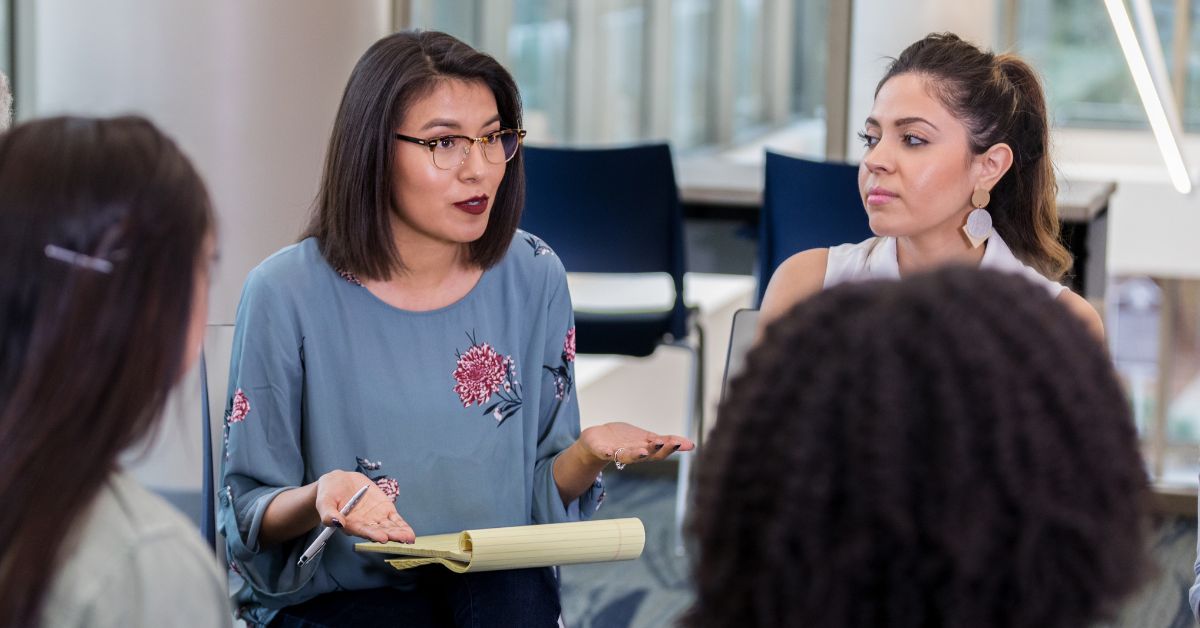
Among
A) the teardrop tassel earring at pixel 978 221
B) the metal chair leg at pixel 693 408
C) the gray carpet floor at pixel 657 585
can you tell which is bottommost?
the gray carpet floor at pixel 657 585

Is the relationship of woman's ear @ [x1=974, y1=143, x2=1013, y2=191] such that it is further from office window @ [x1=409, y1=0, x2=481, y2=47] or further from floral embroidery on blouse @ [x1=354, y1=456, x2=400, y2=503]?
office window @ [x1=409, y1=0, x2=481, y2=47]

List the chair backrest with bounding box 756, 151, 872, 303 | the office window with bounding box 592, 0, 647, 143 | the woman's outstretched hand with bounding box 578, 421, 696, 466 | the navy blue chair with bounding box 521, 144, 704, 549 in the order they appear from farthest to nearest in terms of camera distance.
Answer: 1. the office window with bounding box 592, 0, 647, 143
2. the navy blue chair with bounding box 521, 144, 704, 549
3. the chair backrest with bounding box 756, 151, 872, 303
4. the woman's outstretched hand with bounding box 578, 421, 696, 466

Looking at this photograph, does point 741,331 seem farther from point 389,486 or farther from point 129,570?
point 129,570

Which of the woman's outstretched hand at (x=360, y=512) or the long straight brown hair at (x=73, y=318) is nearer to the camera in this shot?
the long straight brown hair at (x=73, y=318)

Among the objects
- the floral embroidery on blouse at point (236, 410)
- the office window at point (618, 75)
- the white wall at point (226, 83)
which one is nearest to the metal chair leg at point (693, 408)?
the white wall at point (226, 83)

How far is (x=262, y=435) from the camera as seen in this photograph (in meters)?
1.57

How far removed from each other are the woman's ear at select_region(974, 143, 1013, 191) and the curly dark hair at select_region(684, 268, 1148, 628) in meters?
1.16

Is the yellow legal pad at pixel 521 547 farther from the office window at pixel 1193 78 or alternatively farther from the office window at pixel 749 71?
the office window at pixel 1193 78

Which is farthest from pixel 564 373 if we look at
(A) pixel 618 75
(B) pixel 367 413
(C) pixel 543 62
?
(A) pixel 618 75

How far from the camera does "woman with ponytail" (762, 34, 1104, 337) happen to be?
1.87 m

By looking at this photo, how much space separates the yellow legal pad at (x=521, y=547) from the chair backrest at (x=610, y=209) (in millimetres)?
1796

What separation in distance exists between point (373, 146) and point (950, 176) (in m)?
0.81

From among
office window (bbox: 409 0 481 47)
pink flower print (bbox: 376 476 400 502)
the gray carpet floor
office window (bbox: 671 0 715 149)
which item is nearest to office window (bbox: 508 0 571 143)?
office window (bbox: 409 0 481 47)

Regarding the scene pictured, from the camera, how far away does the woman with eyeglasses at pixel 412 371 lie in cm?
156
